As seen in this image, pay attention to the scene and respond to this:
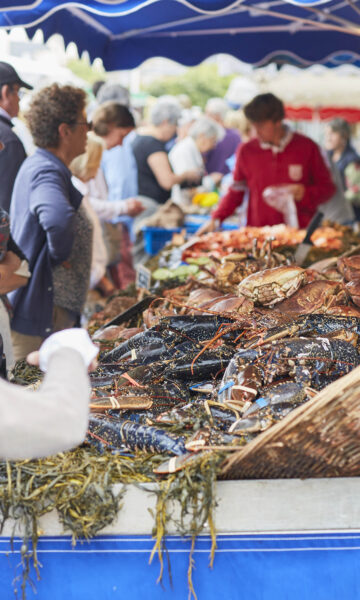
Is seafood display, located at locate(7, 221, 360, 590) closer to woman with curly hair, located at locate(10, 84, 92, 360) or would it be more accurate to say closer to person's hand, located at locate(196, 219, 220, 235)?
woman with curly hair, located at locate(10, 84, 92, 360)

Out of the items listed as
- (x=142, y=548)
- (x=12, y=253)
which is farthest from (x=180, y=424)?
(x=12, y=253)

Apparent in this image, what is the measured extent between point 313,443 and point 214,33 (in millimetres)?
4931

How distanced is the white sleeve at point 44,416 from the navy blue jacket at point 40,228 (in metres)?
2.47

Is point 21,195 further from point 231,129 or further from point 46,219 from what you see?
point 231,129

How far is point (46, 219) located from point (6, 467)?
81.9 inches

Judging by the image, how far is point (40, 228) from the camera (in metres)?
3.87

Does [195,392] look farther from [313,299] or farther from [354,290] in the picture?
[354,290]

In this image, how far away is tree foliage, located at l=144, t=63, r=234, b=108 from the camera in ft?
83.8

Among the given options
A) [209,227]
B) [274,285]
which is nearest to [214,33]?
[209,227]

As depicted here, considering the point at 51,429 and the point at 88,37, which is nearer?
the point at 51,429

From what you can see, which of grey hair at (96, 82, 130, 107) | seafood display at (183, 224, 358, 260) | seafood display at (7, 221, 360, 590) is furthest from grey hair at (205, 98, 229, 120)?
seafood display at (7, 221, 360, 590)

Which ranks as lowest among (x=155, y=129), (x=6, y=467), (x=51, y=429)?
(x=6, y=467)

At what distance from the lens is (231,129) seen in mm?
10906

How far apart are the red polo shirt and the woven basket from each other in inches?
176
